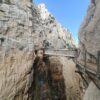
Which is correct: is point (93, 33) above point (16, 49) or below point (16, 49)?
above

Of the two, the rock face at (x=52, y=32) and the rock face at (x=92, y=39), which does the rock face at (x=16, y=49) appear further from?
the rock face at (x=52, y=32)

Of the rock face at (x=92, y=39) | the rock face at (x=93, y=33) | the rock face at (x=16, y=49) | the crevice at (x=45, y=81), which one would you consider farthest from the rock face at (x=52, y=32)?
the rock face at (x=92, y=39)

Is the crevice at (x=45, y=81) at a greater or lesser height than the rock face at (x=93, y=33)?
Answer: lesser

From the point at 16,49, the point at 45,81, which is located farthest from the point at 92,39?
the point at 45,81

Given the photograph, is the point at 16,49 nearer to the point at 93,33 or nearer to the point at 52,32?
the point at 93,33

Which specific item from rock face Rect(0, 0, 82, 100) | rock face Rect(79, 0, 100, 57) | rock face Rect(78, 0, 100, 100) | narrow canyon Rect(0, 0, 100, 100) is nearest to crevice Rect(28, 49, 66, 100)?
narrow canyon Rect(0, 0, 100, 100)

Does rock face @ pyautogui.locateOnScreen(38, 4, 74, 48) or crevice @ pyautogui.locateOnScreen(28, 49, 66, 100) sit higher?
rock face @ pyautogui.locateOnScreen(38, 4, 74, 48)

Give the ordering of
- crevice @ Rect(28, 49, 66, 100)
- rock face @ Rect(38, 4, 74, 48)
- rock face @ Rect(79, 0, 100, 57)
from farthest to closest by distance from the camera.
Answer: rock face @ Rect(38, 4, 74, 48) → crevice @ Rect(28, 49, 66, 100) → rock face @ Rect(79, 0, 100, 57)

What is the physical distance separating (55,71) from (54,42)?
13.9m

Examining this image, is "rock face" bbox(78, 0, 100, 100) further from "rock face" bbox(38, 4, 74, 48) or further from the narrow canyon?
"rock face" bbox(38, 4, 74, 48)

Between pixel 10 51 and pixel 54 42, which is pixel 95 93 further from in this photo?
pixel 54 42

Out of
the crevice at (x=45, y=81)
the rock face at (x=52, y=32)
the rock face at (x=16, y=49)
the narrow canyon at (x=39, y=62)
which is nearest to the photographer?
the narrow canyon at (x=39, y=62)

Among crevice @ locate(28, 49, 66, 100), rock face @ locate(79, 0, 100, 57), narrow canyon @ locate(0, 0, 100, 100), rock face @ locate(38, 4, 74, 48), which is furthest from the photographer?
rock face @ locate(38, 4, 74, 48)

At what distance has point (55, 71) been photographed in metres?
33.2
